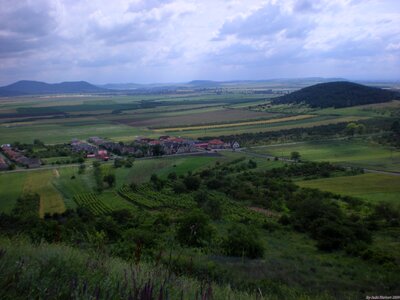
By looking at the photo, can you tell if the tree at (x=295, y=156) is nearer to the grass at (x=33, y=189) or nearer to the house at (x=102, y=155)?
the house at (x=102, y=155)

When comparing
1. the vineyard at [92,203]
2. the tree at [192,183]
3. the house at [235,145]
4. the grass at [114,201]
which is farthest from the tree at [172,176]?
the house at [235,145]

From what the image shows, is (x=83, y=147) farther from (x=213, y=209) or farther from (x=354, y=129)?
(x=354, y=129)

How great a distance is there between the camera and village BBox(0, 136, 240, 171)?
1647 inches

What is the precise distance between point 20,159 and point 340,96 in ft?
241

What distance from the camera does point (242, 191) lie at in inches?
1118

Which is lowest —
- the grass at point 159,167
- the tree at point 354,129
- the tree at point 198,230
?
the grass at point 159,167

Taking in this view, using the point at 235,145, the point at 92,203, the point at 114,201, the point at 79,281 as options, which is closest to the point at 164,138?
the point at 235,145

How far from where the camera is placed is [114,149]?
49.1 m

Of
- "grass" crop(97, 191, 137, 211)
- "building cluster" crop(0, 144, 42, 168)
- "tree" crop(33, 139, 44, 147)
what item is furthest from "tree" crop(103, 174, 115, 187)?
"tree" crop(33, 139, 44, 147)

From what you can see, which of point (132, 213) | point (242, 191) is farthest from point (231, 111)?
point (132, 213)

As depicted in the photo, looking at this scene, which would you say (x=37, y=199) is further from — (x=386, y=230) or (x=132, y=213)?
(x=386, y=230)

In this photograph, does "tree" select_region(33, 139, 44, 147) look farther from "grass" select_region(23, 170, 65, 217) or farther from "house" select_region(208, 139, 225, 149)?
"house" select_region(208, 139, 225, 149)

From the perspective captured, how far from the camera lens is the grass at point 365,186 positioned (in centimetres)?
2575

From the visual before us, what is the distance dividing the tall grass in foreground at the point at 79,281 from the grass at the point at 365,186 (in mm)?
22767
